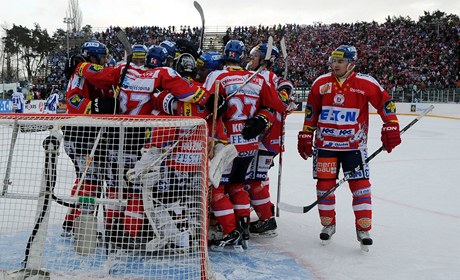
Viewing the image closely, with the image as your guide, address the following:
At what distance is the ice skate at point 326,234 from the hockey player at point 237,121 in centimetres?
50

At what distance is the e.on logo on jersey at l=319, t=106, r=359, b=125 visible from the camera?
123 inches

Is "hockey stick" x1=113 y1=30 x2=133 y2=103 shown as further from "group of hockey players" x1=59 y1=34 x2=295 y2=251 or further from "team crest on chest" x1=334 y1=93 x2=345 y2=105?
"team crest on chest" x1=334 y1=93 x2=345 y2=105

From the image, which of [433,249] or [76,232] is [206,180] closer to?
[76,232]

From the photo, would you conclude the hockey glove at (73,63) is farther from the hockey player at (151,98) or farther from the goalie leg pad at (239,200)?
the goalie leg pad at (239,200)

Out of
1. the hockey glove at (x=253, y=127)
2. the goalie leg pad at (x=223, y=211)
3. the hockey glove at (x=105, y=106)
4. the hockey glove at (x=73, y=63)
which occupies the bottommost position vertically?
the goalie leg pad at (x=223, y=211)

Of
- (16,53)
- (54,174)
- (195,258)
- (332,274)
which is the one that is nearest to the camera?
(54,174)

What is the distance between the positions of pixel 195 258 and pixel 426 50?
21.3 m

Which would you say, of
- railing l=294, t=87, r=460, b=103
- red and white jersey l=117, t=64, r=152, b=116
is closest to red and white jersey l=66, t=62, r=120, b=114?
red and white jersey l=117, t=64, r=152, b=116

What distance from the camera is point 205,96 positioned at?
2.74m

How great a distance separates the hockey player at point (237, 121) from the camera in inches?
117

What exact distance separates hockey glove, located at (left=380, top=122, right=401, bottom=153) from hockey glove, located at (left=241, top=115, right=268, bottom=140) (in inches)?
30.3

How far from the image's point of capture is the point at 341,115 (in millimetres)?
3127

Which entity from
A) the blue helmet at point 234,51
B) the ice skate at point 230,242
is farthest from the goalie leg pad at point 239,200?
the blue helmet at point 234,51

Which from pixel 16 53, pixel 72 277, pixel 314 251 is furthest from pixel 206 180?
pixel 16 53
